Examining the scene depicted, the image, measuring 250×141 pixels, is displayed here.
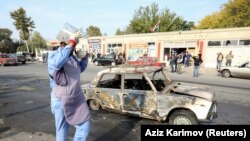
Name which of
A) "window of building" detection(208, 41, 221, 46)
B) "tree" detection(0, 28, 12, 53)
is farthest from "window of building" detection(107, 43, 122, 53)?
"tree" detection(0, 28, 12, 53)

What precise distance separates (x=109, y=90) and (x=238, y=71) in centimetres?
1341

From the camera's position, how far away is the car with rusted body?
5227 millimetres

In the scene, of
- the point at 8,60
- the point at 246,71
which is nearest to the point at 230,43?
the point at 246,71

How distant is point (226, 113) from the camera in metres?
7.15

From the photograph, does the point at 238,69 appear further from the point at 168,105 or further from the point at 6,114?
the point at 6,114

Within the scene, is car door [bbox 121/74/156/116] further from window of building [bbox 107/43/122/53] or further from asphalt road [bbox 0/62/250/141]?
window of building [bbox 107/43/122/53]

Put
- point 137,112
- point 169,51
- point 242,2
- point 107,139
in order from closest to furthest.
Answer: point 107,139 < point 137,112 < point 169,51 < point 242,2

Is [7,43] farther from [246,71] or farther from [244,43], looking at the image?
[246,71]

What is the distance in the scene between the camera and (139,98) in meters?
5.91

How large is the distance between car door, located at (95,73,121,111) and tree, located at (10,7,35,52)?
62309mm

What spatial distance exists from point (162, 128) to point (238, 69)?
15.9 meters

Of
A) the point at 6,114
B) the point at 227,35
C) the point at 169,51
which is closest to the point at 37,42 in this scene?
the point at 169,51

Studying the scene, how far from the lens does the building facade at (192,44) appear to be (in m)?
24.4

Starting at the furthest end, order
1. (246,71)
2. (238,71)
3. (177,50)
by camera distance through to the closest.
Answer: (177,50), (238,71), (246,71)
